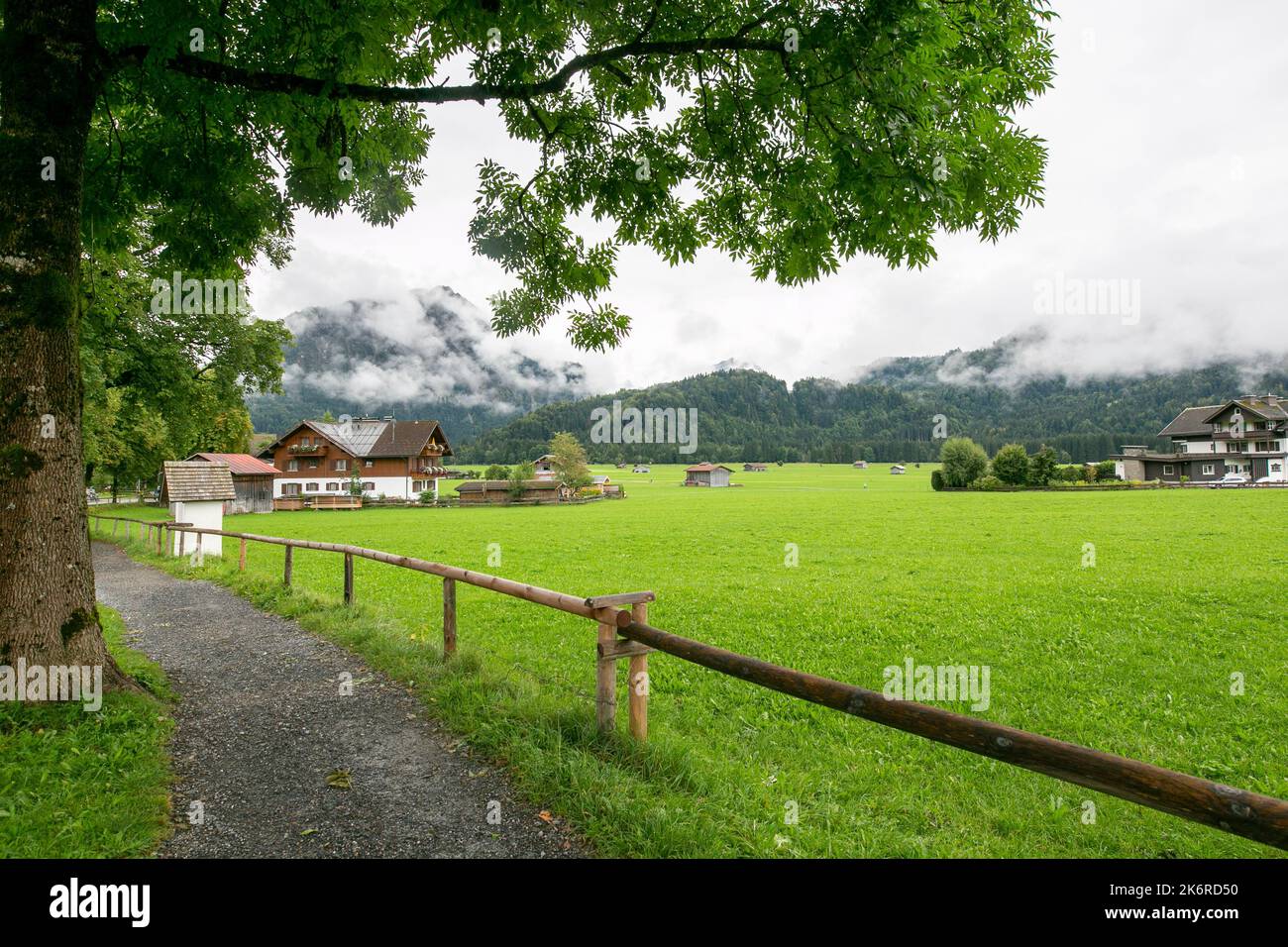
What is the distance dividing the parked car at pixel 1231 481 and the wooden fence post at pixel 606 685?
83912 mm

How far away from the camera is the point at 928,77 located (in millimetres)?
4051

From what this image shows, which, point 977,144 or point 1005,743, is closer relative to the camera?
point 1005,743

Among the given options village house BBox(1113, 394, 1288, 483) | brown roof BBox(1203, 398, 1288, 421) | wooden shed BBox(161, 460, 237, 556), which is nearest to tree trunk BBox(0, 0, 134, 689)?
wooden shed BBox(161, 460, 237, 556)

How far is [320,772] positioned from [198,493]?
61.8 ft

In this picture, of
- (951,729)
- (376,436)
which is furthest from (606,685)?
(376,436)

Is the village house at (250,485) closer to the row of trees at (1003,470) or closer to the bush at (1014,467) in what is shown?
the row of trees at (1003,470)

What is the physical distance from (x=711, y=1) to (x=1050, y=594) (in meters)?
13.4

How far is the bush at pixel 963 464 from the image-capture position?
6475 cm

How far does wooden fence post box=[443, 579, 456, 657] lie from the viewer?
23.2 ft

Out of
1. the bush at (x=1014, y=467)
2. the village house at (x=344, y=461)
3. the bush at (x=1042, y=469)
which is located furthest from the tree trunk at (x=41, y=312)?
the bush at (x=1042, y=469)

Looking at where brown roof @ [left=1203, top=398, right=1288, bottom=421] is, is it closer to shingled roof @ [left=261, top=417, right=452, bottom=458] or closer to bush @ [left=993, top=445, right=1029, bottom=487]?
bush @ [left=993, top=445, right=1029, bottom=487]
